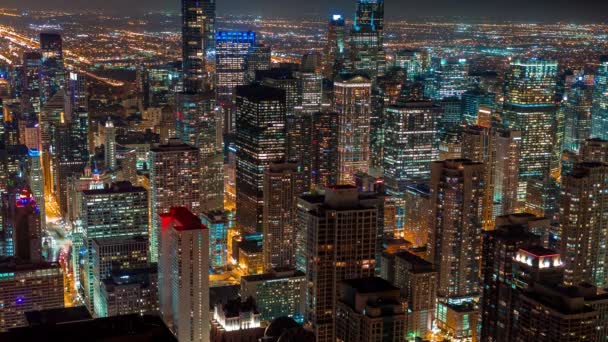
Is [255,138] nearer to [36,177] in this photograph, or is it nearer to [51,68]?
[36,177]

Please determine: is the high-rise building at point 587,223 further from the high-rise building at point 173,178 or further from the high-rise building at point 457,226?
the high-rise building at point 173,178

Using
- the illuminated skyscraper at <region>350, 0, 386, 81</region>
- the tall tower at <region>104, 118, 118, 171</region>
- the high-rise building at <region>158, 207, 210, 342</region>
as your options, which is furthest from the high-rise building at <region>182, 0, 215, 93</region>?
the high-rise building at <region>158, 207, 210, 342</region>

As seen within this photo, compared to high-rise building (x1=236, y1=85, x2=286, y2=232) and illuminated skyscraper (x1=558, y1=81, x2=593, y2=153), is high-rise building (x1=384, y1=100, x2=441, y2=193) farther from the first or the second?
illuminated skyscraper (x1=558, y1=81, x2=593, y2=153)

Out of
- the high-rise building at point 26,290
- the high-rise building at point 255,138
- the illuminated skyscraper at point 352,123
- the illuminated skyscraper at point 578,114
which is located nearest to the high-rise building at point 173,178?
the high-rise building at point 255,138

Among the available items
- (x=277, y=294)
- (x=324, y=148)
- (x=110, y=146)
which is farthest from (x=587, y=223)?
(x=110, y=146)

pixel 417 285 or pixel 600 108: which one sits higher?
pixel 600 108

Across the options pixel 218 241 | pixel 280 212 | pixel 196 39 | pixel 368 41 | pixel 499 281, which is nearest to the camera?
pixel 499 281
